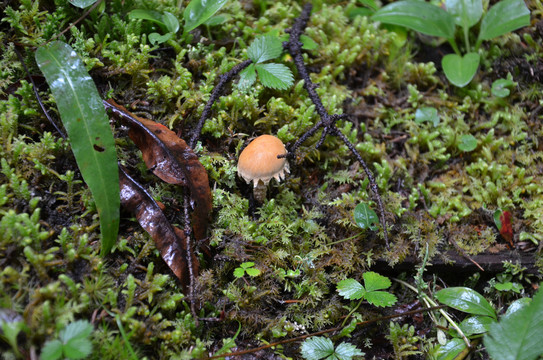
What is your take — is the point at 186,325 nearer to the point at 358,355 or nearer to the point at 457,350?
the point at 358,355

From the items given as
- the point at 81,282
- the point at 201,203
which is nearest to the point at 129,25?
the point at 201,203

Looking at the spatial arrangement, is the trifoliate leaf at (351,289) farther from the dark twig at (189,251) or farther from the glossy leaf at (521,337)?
the dark twig at (189,251)

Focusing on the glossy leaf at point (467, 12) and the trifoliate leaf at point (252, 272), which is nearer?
the trifoliate leaf at point (252, 272)

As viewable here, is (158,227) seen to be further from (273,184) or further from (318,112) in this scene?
(318,112)

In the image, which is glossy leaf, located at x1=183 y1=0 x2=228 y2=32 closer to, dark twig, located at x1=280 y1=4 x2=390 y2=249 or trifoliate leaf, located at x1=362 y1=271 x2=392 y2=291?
dark twig, located at x1=280 y1=4 x2=390 y2=249

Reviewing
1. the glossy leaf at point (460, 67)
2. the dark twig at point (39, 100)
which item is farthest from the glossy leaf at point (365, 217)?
the dark twig at point (39, 100)

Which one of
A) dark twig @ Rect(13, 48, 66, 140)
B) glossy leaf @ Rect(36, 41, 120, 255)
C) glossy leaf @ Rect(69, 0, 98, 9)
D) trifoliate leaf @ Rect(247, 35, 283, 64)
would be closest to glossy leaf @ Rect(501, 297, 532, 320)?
trifoliate leaf @ Rect(247, 35, 283, 64)

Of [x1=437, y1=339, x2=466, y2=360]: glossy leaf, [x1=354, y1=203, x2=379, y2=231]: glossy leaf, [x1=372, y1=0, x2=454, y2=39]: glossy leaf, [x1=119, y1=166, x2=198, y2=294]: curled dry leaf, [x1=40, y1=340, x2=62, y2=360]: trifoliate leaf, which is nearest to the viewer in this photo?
[x1=40, y1=340, x2=62, y2=360]: trifoliate leaf
